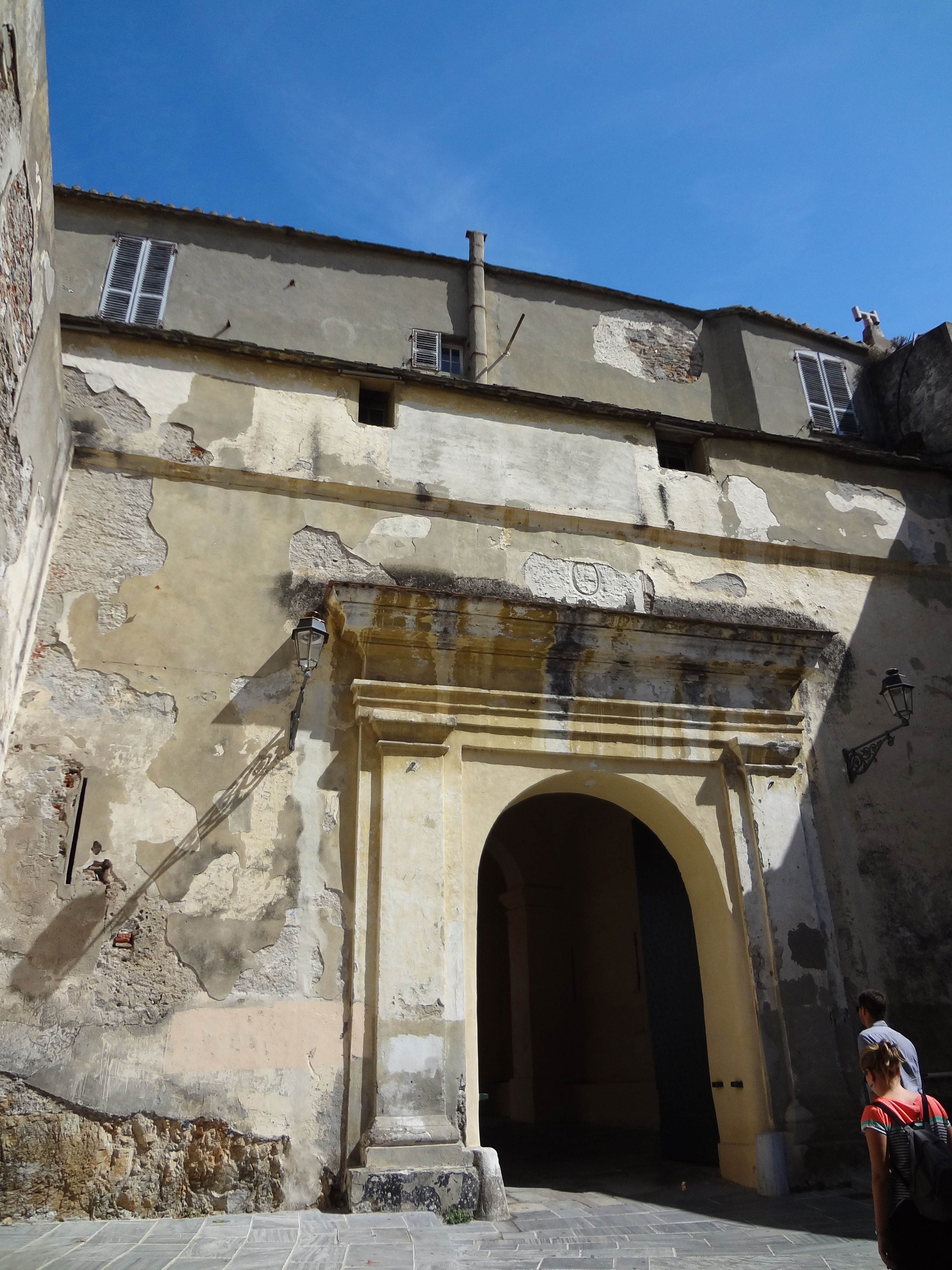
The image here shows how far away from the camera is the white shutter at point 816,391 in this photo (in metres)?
10.4

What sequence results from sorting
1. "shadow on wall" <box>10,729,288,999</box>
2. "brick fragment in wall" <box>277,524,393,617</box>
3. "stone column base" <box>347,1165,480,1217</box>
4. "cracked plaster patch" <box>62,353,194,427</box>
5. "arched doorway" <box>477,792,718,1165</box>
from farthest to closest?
"arched doorway" <box>477,792,718,1165</box> < "cracked plaster patch" <box>62,353,194,427</box> < "brick fragment in wall" <box>277,524,393,617</box> < "shadow on wall" <box>10,729,288,999</box> < "stone column base" <box>347,1165,480,1217</box>

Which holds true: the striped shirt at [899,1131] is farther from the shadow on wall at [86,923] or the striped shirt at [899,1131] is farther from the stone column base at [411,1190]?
the shadow on wall at [86,923]

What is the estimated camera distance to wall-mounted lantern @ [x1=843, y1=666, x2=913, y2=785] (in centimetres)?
648

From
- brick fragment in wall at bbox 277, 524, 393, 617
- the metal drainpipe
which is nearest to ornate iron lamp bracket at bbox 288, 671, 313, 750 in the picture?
brick fragment in wall at bbox 277, 524, 393, 617

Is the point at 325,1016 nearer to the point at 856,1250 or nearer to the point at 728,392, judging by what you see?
the point at 856,1250

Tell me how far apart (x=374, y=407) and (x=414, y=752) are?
304cm

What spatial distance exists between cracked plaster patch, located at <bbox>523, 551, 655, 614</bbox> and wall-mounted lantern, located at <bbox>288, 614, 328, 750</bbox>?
1818 millimetres

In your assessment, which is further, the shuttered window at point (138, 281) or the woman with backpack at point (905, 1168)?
the shuttered window at point (138, 281)

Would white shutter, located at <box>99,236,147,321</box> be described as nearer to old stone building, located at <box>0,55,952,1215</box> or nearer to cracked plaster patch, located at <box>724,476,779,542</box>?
old stone building, located at <box>0,55,952,1215</box>

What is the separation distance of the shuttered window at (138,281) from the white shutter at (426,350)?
99.8 inches

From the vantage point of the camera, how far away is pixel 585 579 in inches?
278

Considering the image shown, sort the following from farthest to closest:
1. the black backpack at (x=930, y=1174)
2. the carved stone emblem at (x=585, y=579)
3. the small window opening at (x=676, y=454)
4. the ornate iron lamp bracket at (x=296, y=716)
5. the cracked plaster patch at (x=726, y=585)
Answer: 1. the small window opening at (x=676, y=454)
2. the cracked plaster patch at (x=726, y=585)
3. the carved stone emblem at (x=585, y=579)
4. the ornate iron lamp bracket at (x=296, y=716)
5. the black backpack at (x=930, y=1174)

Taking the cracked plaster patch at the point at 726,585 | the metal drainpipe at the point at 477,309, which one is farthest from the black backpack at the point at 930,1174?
the metal drainpipe at the point at 477,309

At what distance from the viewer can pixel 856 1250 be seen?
13.9ft
